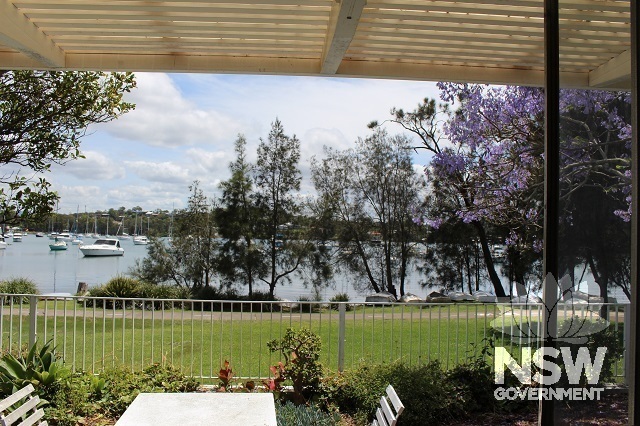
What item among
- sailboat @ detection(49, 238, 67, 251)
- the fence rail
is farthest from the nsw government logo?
sailboat @ detection(49, 238, 67, 251)

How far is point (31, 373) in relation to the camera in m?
4.83

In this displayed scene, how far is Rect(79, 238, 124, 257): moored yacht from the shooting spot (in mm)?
10984

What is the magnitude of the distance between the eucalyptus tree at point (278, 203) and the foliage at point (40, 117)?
13.8ft

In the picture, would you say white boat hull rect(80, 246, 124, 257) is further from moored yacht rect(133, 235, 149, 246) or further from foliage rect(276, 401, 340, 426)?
foliage rect(276, 401, 340, 426)

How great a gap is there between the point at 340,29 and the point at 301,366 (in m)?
3.13

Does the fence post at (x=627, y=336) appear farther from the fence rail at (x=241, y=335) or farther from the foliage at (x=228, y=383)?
the foliage at (x=228, y=383)

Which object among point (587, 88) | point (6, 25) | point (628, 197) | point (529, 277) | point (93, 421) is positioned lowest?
point (93, 421)

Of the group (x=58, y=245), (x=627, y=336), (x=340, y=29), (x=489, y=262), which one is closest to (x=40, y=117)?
(x=58, y=245)

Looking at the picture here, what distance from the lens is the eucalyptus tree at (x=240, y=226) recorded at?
1138 cm

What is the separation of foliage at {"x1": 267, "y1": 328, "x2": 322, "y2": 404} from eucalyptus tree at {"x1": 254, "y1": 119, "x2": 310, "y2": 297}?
626 centimetres

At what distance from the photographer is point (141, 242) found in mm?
11547

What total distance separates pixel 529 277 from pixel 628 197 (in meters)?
8.61

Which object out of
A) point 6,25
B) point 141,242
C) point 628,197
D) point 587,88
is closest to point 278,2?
point 6,25

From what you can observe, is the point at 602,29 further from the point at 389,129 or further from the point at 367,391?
the point at 389,129
